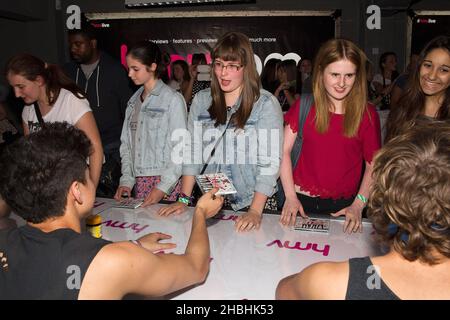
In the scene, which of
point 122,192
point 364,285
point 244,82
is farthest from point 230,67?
point 364,285

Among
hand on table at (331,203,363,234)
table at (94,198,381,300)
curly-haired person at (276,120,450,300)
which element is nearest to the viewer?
curly-haired person at (276,120,450,300)

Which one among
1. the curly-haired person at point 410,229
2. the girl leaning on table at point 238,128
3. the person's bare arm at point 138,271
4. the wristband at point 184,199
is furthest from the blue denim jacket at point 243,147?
the curly-haired person at point 410,229

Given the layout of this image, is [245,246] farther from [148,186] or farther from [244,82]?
[148,186]

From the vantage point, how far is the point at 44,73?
7.45 ft

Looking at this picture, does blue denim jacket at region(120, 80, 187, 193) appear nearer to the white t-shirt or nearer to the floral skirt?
the floral skirt

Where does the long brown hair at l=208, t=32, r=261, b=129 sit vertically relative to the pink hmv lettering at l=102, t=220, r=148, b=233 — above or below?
above

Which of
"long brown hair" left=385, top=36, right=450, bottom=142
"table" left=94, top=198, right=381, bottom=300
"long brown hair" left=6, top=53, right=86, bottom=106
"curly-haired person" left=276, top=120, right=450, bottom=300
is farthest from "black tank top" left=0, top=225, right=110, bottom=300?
"long brown hair" left=385, top=36, right=450, bottom=142

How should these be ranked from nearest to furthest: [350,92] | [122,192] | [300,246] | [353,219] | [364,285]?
[364,285] < [300,246] < [353,219] < [350,92] < [122,192]

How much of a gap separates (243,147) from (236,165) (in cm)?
10

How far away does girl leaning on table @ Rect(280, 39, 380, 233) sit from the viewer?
1.95 meters

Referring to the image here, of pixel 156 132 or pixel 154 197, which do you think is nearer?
pixel 154 197

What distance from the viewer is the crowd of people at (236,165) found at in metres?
0.93

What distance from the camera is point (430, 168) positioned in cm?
87
